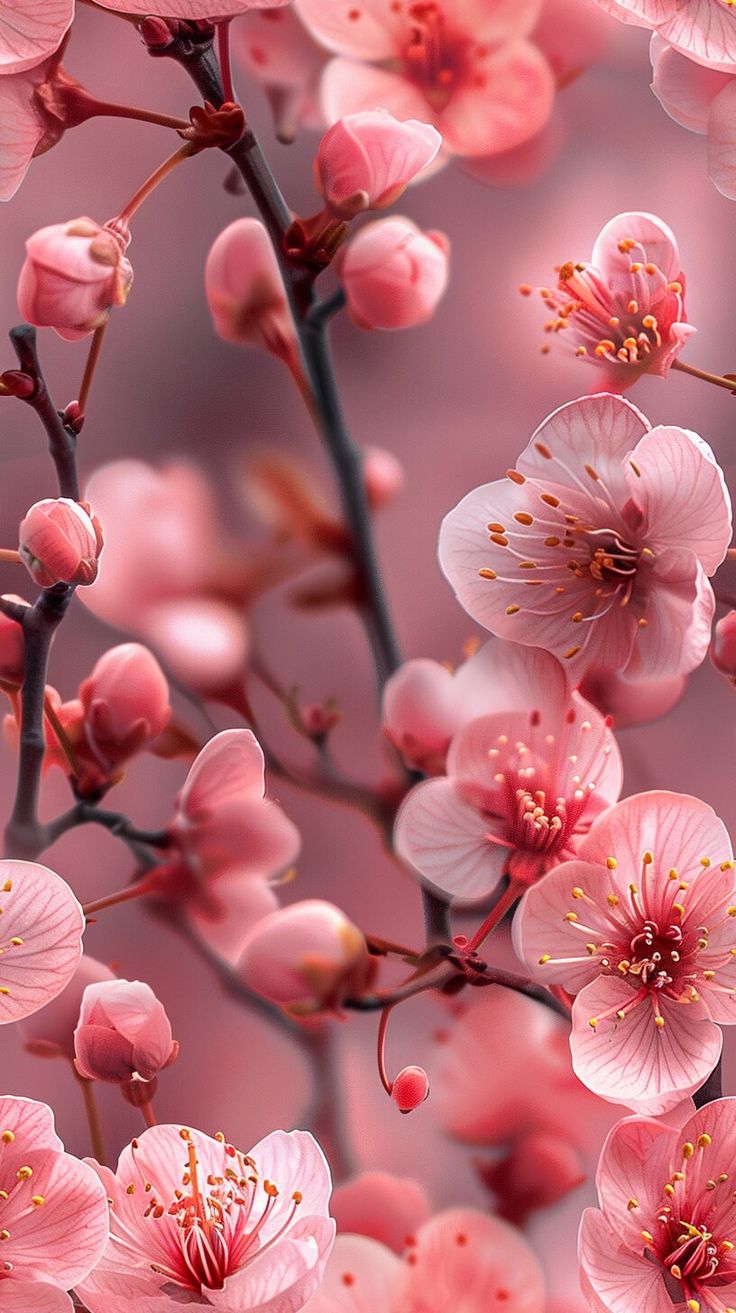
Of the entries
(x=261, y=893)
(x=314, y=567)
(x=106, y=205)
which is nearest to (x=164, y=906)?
(x=261, y=893)

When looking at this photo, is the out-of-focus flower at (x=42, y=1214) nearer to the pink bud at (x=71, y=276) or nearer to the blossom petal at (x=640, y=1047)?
the blossom petal at (x=640, y=1047)

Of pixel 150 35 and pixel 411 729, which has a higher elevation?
pixel 150 35

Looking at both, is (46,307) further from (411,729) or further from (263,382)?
(411,729)

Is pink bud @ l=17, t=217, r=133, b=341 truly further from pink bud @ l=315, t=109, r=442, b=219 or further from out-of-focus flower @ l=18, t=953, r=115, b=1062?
out-of-focus flower @ l=18, t=953, r=115, b=1062

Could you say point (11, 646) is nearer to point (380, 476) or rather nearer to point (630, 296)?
point (380, 476)

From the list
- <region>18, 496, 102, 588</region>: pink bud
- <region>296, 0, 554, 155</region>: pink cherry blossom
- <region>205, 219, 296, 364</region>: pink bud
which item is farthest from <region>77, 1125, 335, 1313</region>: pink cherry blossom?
<region>296, 0, 554, 155</region>: pink cherry blossom
